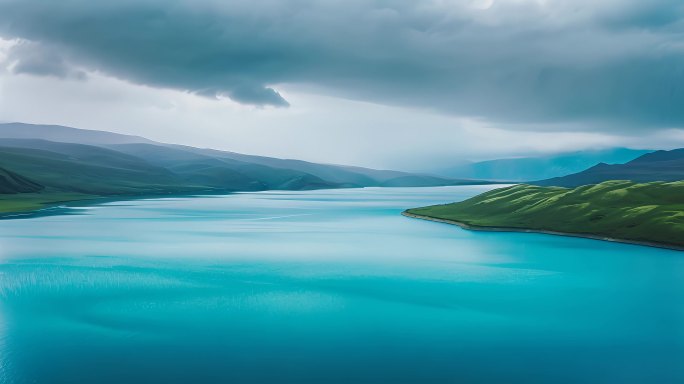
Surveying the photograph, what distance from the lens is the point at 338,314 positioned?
40.7m

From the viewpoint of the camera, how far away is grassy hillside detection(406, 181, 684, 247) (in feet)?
278

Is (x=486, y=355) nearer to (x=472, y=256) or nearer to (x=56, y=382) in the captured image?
(x=56, y=382)

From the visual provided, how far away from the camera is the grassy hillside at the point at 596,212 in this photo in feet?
278

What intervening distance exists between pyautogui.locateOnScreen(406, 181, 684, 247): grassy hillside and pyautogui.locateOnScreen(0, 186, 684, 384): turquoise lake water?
27.0 feet

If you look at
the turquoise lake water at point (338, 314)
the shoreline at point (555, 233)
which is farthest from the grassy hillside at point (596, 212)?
the turquoise lake water at point (338, 314)

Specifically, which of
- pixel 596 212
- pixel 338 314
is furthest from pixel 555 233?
pixel 338 314

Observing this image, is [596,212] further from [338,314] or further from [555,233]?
[338,314]

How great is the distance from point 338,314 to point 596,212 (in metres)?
76.0

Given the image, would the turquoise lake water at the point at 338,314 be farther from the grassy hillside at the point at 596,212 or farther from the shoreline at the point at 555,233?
the grassy hillside at the point at 596,212

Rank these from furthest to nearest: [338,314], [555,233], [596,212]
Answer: [596,212] < [555,233] < [338,314]

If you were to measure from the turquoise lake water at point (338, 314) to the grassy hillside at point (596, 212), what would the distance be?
823cm

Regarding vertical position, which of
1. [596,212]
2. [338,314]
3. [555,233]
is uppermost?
[596,212]

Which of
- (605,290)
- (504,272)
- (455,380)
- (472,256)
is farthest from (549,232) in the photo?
(455,380)

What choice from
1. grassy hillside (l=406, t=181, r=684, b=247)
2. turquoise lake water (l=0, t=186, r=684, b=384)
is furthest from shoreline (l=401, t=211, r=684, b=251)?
turquoise lake water (l=0, t=186, r=684, b=384)
